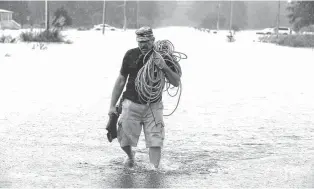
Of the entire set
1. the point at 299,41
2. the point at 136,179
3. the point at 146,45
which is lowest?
the point at 299,41

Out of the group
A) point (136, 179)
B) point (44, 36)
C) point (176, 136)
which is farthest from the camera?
point (44, 36)

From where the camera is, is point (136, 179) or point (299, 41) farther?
point (299, 41)

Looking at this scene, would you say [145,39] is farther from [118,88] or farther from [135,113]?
[135,113]

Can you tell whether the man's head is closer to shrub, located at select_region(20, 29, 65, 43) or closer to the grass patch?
shrub, located at select_region(20, 29, 65, 43)

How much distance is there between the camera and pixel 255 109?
1209cm

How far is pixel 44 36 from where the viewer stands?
38.4m

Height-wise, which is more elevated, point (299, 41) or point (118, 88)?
point (118, 88)

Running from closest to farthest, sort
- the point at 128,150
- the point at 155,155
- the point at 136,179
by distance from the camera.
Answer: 1. the point at 136,179
2. the point at 155,155
3. the point at 128,150

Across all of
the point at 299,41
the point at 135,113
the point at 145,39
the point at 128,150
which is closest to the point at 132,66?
the point at 145,39

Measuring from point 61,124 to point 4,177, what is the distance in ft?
11.5

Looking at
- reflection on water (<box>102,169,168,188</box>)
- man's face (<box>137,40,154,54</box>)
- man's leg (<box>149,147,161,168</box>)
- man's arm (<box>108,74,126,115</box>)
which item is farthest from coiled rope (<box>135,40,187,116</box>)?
reflection on water (<box>102,169,168,188</box>)

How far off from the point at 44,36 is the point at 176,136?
98.8 feet

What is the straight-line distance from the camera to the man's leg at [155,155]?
6936mm

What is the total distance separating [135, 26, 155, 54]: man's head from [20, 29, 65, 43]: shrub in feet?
100
